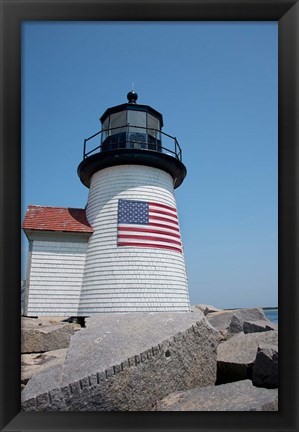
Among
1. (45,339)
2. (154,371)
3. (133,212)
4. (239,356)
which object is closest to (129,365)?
(154,371)

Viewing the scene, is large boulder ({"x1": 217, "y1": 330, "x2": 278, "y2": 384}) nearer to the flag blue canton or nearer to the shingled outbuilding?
the flag blue canton

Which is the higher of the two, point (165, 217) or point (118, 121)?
point (118, 121)

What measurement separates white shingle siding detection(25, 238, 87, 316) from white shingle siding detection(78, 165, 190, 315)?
276 mm

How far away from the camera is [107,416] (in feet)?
8.64

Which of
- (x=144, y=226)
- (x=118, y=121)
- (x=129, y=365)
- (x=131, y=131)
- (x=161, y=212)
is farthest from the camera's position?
(x=118, y=121)

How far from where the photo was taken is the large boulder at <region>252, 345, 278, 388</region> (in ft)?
11.7

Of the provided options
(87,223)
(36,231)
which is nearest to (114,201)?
(87,223)

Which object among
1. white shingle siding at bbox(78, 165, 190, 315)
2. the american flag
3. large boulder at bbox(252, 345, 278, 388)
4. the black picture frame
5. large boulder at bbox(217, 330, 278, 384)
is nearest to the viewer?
the black picture frame

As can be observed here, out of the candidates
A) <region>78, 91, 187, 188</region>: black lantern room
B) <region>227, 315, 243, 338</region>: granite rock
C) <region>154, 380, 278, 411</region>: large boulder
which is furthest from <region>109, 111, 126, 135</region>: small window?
<region>154, 380, 278, 411</region>: large boulder

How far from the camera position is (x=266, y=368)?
370 centimetres

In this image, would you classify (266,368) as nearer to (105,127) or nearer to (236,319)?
(236,319)
